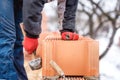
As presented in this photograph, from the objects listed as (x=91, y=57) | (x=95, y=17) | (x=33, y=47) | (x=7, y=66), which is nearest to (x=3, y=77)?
(x=7, y=66)

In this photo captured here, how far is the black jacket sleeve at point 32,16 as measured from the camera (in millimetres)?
2080

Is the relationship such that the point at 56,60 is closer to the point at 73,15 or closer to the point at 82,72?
the point at 82,72


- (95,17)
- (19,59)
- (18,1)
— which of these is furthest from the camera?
(95,17)

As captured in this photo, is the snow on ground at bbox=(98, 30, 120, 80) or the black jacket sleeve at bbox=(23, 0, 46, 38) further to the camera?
the snow on ground at bbox=(98, 30, 120, 80)

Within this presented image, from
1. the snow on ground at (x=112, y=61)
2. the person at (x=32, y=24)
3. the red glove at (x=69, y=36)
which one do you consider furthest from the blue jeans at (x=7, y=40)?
the snow on ground at (x=112, y=61)

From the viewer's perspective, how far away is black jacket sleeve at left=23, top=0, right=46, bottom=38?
6.82ft

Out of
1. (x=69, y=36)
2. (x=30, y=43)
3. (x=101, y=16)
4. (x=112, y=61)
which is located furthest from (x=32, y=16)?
(x=112, y=61)

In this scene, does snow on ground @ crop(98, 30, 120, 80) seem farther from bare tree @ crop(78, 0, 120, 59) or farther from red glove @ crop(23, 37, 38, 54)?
red glove @ crop(23, 37, 38, 54)

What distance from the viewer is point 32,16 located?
2.10 m

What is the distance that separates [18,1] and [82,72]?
66 cm

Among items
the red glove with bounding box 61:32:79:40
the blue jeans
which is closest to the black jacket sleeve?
the blue jeans

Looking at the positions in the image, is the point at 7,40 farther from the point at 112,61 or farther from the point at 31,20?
the point at 112,61

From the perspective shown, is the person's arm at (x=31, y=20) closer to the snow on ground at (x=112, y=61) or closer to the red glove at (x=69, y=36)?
the red glove at (x=69, y=36)

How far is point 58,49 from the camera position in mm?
2303
